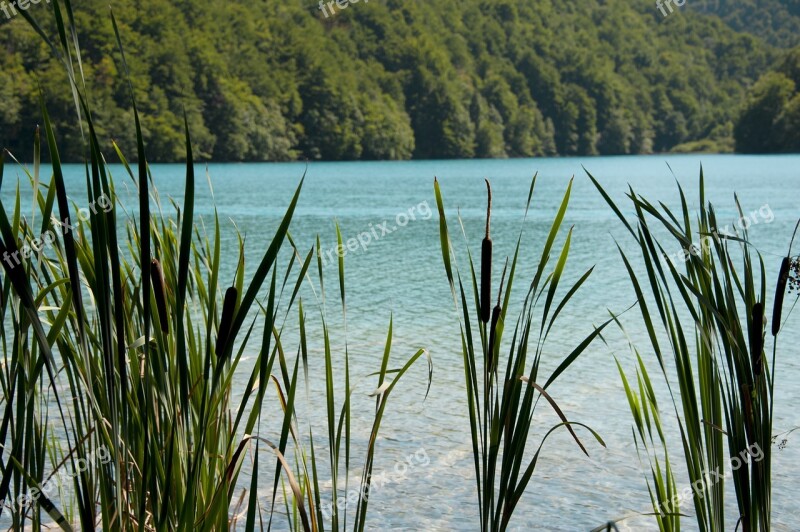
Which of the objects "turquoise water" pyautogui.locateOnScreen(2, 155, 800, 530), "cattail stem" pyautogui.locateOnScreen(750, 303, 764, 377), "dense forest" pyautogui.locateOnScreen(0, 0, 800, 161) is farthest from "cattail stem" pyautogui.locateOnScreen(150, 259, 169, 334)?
"dense forest" pyautogui.locateOnScreen(0, 0, 800, 161)

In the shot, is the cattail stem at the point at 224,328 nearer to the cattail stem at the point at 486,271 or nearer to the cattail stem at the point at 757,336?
the cattail stem at the point at 486,271

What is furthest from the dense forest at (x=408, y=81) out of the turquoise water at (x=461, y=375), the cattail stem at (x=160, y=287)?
the cattail stem at (x=160, y=287)

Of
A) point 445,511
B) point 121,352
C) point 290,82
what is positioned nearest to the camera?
point 121,352

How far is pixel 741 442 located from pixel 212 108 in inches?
2860

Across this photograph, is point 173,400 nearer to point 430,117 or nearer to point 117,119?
point 117,119

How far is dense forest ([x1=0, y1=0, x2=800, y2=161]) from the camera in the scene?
6644 centimetres

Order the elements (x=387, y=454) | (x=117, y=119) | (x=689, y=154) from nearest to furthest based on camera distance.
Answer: (x=387, y=454) < (x=117, y=119) < (x=689, y=154)

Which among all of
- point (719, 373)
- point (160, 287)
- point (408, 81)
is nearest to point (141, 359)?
point (160, 287)

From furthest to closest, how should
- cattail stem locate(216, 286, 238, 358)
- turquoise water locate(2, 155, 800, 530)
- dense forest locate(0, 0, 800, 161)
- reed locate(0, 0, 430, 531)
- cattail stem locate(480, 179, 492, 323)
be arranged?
1. dense forest locate(0, 0, 800, 161)
2. turquoise water locate(2, 155, 800, 530)
3. cattail stem locate(480, 179, 492, 323)
4. cattail stem locate(216, 286, 238, 358)
5. reed locate(0, 0, 430, 531)

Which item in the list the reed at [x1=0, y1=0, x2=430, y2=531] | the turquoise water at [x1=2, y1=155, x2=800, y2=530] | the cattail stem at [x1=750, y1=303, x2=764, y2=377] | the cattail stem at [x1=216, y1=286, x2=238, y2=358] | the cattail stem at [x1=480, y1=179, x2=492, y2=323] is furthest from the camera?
the turquoise water at [x1=2, y1=155, x2=800, y2=530]

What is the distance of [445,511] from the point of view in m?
5.48

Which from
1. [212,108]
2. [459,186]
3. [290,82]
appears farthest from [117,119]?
[459,186]

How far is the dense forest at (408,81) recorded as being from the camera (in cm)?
6644

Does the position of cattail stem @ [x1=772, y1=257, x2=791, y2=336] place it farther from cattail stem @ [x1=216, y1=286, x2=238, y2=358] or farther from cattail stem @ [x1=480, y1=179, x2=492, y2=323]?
cattail stem @ [x1=216, y1=286, x2=238, y2=358]
